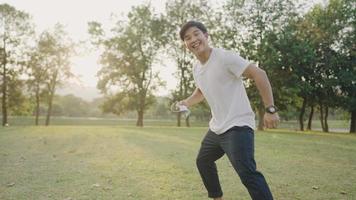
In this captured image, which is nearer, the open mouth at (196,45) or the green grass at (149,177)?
the open mouth at (196,45)

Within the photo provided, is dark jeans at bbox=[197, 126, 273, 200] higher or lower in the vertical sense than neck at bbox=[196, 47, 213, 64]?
lower

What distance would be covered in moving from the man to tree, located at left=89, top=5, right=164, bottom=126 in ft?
146

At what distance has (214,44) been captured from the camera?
41.3 meters

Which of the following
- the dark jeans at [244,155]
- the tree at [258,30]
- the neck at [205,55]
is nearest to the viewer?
the dark jeans at [244,155]

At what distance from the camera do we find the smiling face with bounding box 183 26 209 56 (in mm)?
4289

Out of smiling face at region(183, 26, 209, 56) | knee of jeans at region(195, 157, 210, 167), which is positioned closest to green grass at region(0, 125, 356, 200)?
knee of jeans at region(195, 157, 210, 167)

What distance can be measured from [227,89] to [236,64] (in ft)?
1.03

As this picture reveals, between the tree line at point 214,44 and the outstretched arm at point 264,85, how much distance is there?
30.6 m

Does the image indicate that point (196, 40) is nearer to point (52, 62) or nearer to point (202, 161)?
point (202, 161)

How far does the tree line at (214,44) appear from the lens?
3594 cm

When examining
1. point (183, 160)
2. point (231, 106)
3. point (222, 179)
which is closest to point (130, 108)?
point (183, 160)

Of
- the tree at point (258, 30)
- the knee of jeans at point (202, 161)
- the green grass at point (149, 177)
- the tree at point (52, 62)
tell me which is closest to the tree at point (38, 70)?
the tree at point (52, 62)

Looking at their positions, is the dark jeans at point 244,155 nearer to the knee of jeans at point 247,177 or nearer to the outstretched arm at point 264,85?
the knee of jeans at point 247,177

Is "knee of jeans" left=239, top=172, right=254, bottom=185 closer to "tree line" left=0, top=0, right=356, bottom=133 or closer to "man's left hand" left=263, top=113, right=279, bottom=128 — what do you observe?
"man's left hand" left=263, top=113, right=279, bottom=128
